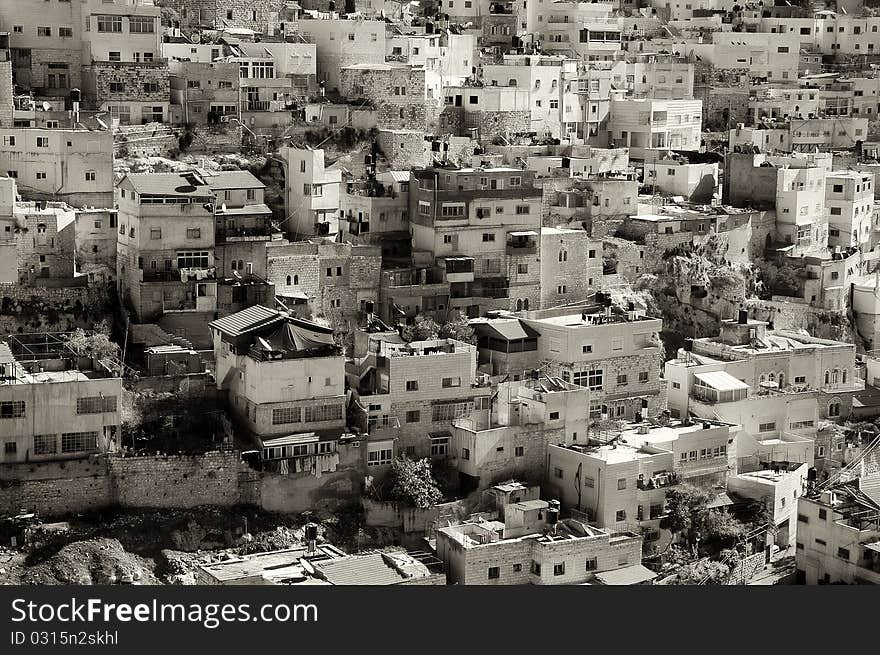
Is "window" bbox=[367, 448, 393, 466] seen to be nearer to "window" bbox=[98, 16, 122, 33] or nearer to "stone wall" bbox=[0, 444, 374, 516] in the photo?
"stone wall" bbox=[0, 444, 374, 516]

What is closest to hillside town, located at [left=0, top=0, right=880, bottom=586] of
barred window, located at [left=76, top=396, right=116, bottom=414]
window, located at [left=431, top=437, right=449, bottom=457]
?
barred window, located at [left=76, top=396, right=116, bottom=414]

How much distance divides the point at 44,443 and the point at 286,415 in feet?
14.7

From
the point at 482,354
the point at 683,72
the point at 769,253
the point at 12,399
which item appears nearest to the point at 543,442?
the point at 482,354

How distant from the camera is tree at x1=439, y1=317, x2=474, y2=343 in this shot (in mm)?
40719

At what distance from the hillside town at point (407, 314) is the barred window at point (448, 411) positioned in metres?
0.13

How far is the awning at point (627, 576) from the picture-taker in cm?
3475

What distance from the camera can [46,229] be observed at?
133ft

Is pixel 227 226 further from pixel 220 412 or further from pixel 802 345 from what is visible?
pixel 802 345

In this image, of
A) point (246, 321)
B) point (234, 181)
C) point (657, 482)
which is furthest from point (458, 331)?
point (234, 181)

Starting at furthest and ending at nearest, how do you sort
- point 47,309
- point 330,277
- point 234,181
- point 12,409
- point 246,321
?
point 234,181, point 330,277, point 47,309, point 246,321, point 12,409

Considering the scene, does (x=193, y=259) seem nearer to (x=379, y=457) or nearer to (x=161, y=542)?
(x=379, y=457)

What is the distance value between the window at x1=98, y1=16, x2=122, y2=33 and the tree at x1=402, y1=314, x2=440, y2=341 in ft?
38.4

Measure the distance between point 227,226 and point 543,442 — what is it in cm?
854

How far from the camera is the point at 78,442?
1372 inches
